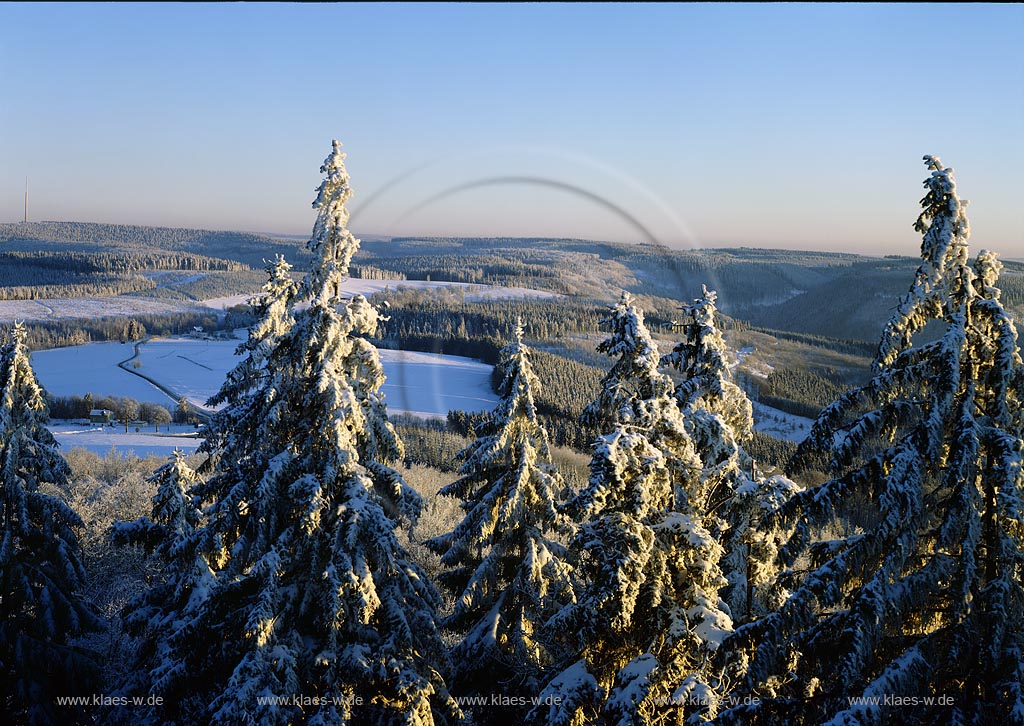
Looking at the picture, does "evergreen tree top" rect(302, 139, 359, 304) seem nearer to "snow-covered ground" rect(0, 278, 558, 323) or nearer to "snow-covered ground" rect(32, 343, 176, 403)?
"snow-covered ground" rect(32, 343, 176, 403)

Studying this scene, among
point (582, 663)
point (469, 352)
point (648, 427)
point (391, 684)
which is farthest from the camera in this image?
point (469, 352)

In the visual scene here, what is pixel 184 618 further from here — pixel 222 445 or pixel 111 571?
pixel 111 571

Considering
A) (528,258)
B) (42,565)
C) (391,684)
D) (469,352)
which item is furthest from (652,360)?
(528,258)

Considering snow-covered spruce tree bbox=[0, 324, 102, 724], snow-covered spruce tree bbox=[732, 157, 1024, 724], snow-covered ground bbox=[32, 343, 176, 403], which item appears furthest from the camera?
snow-covered ground bbox=[32, 343, 176, 403]

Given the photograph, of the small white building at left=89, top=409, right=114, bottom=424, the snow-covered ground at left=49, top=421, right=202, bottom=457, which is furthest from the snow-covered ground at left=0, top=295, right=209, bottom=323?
the snow-covered ground at left=49, top=421, right=202, bottom=457
